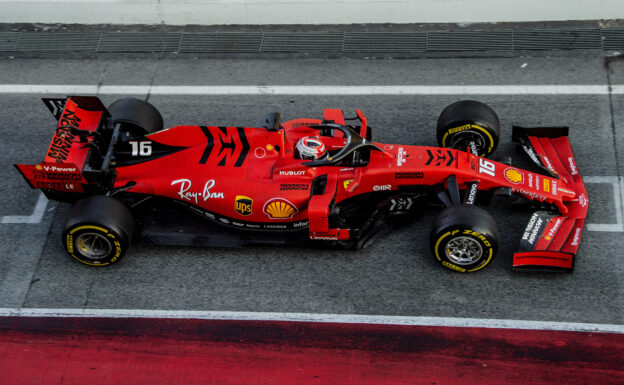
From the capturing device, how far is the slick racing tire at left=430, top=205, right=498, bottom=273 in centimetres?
689

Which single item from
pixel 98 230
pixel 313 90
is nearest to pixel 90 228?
pixel 98 230

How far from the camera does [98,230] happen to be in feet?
23.4

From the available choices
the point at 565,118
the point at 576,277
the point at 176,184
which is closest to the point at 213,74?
the point at 176,184

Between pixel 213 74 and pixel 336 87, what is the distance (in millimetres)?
1860

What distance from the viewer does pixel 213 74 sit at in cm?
1020

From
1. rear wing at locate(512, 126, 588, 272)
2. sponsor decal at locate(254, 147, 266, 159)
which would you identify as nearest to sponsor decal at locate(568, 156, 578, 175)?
rear wing at locate(512, 126, 588, 272)

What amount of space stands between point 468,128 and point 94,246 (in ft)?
14.7

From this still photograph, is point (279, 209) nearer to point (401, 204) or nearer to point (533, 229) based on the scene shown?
point (401, 204)

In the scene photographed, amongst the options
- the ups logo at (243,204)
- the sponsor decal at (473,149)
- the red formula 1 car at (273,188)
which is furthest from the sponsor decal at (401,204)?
the ups logo at (243,204)

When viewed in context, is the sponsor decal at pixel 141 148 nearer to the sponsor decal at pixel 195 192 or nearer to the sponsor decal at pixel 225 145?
the sponsor decal at pixel 195 192

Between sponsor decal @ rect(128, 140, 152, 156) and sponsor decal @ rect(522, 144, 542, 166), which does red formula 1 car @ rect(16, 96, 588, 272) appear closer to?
sponsor decal @ rect(128, 140, 152, 156)

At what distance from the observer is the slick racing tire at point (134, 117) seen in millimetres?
8180

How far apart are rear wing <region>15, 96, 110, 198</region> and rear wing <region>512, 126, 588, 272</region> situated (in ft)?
15.7

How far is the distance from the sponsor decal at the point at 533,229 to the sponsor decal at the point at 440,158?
108 centimetres
